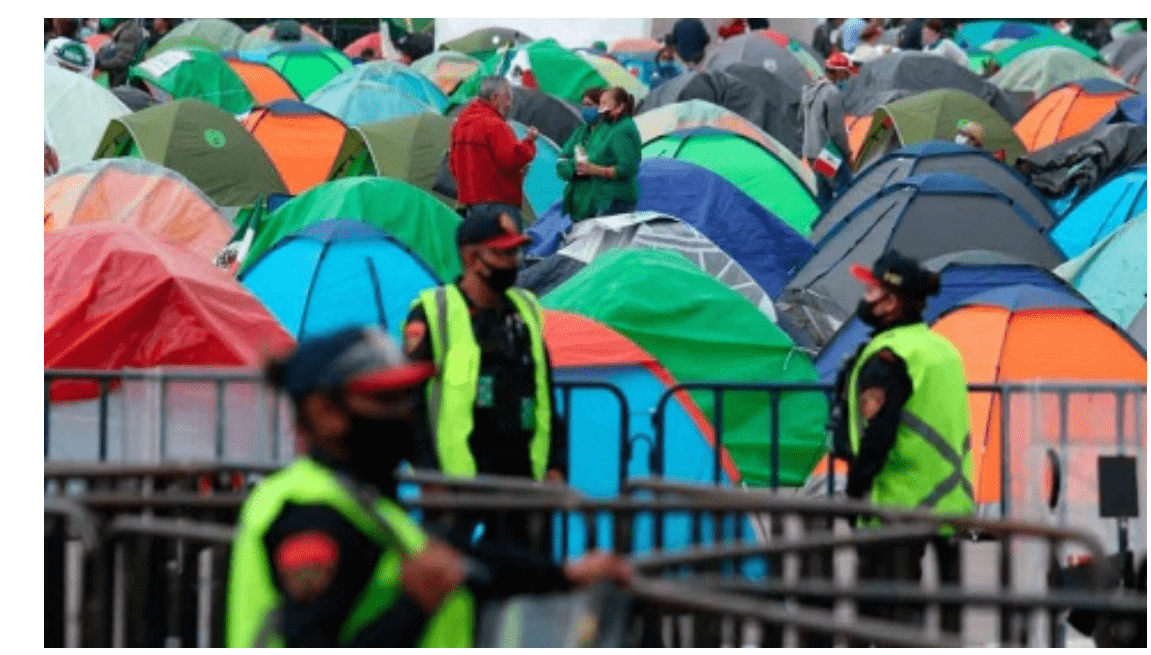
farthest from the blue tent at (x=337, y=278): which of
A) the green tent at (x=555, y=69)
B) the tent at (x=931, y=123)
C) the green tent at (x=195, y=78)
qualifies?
the green tent at (x=555, y=69)

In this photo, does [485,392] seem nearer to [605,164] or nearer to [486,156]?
[605,164]

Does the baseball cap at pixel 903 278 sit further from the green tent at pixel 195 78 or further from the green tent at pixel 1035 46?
the green tent at pixel 1035 46

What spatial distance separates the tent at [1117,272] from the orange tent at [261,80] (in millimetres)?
16501

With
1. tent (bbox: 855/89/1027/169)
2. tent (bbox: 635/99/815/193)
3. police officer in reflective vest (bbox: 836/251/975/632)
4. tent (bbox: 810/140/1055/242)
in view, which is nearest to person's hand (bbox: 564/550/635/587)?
police officer in reflective vest (bbox: 836/251/975/632)

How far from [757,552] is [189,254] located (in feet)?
21.2

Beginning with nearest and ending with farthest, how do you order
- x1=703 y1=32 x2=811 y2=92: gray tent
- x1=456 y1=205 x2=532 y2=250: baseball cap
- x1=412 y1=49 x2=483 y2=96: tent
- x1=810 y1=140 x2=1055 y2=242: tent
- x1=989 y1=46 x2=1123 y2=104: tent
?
x1=456 y1=205 x2=532 y2=250: baseball cap < x1=810 y1=140 x2=1055 y2=242: tent < x1=989 y1=46 x2=1123 y2=104: tent < x1=412 y1=49 x2=483 y2=96: tent < x1=703 y1=32 x2=811 y2=92: gray tent

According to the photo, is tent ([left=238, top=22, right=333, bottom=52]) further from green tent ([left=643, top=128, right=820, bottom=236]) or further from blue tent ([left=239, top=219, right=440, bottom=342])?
blue tent ([left=239, top=219, right=440, bottom=342])

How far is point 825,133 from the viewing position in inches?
812

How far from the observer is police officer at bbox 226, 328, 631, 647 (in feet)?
15.0

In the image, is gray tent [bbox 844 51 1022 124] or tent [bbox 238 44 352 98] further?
tent [bbox 238 44 352 98]

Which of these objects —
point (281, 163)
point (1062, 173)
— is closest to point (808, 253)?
point (1062, 173)

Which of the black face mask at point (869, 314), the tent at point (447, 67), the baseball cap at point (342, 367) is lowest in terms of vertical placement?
the tent at point (447, 67)

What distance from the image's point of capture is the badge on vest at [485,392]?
782cm

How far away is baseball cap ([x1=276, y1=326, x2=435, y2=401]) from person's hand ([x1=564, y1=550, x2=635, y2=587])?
19.3 inches
